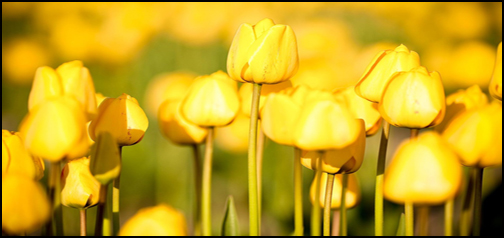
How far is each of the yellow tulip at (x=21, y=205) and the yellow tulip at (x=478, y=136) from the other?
28cm

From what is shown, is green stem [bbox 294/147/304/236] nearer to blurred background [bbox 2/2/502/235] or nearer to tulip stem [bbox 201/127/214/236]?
tulip stem [bbox 201/127/214/236]

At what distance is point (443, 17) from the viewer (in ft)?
5.82

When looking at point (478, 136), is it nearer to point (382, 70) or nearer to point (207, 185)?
point (382, 70)

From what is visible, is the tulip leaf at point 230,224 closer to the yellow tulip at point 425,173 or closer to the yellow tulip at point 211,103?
the yellow tulip at point 211,103

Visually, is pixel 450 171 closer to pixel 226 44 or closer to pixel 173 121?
pixel 173 121

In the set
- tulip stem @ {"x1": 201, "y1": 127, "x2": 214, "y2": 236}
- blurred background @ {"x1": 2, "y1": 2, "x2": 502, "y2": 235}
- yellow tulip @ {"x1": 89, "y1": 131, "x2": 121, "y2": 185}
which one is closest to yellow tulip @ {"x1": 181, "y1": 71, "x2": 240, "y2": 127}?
tulip stem @ {"x1": 201, "y1": 127, "x2": 214, "y2": 236}

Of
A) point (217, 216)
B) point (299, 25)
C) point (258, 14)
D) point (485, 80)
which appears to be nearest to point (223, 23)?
point (258, 14)

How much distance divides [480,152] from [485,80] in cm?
114

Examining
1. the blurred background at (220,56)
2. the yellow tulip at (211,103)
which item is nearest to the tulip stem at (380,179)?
the yellow tulip at (211,103)

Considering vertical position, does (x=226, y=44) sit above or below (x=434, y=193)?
above

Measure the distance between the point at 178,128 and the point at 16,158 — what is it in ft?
0.58

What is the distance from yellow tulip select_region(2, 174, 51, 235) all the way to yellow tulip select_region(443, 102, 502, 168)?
0.28 meters

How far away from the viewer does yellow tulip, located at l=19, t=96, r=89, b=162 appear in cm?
32

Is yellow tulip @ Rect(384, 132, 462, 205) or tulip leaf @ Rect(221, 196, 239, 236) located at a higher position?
yellow tulip @ Rect(384, 132, 462, 205)
